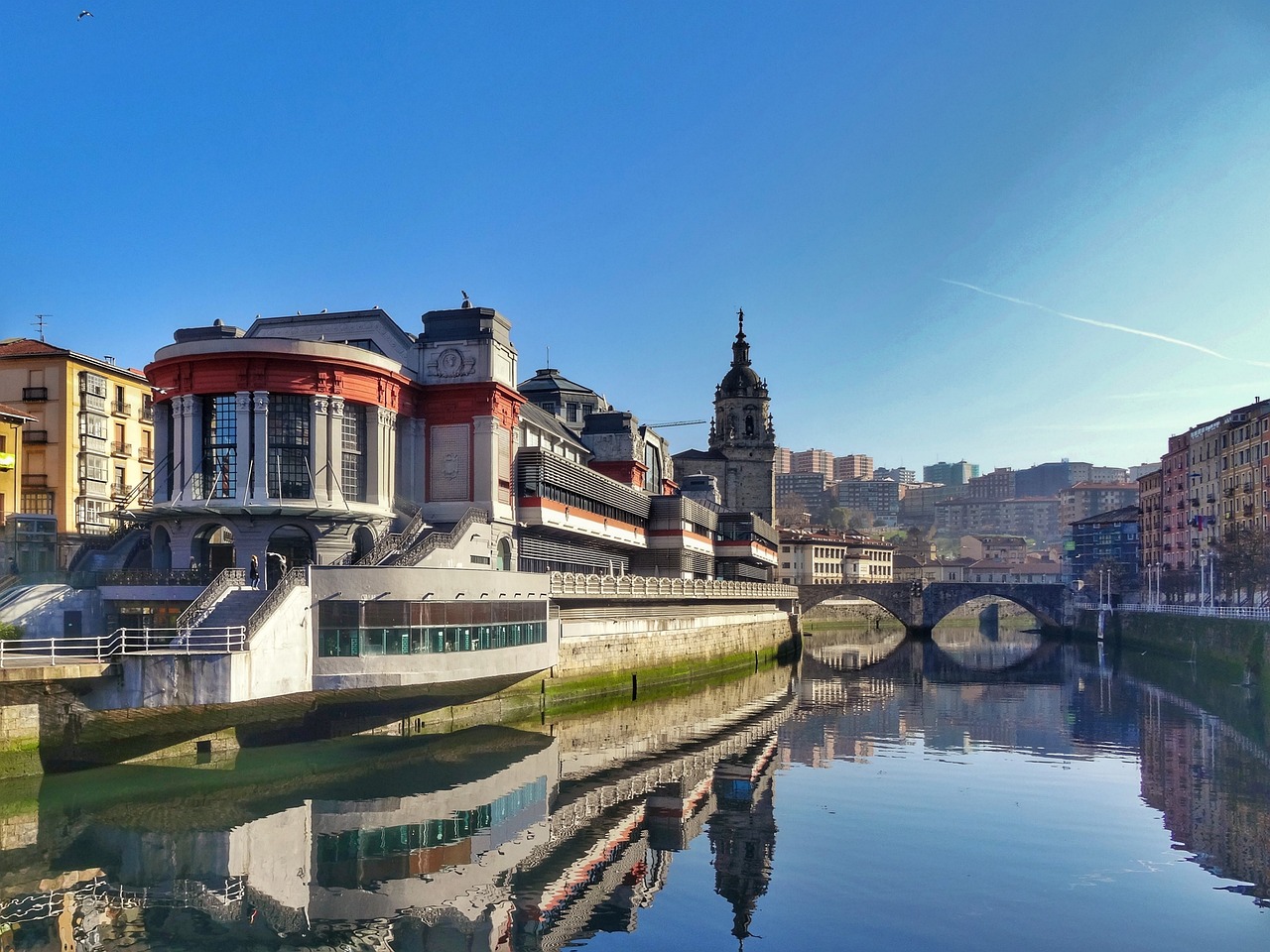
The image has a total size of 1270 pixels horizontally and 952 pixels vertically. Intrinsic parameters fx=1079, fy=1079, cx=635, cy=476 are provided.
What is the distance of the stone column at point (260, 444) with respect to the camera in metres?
46.9

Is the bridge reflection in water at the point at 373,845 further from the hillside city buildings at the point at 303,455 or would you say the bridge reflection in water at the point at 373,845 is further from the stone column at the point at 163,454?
the stone column at the point at 163,454

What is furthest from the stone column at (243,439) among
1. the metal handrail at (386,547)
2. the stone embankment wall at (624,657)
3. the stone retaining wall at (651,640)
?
the stone retaining wall at (651,640)

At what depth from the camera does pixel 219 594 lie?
37.4 meters

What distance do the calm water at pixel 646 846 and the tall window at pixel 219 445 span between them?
14.2m

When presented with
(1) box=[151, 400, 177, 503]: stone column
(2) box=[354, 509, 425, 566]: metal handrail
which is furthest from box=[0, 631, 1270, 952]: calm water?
(1) box=[151, 400, 177, 503]: stone column

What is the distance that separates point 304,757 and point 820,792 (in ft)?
60.0

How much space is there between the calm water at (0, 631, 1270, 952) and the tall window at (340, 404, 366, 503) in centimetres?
1302

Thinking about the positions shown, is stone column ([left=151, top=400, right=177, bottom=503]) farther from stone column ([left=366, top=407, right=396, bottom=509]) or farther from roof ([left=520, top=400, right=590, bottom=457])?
roof ([left=520, top=400, right=590, bottom=457])

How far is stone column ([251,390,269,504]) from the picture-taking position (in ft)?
154

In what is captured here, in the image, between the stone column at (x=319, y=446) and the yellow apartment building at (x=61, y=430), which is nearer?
the stone column at (x=319, y=446)

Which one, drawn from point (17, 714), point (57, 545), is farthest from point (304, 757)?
point (57, 545)

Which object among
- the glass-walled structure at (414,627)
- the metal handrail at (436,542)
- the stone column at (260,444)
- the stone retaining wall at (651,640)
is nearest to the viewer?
the glass-walled structure at (414,627)

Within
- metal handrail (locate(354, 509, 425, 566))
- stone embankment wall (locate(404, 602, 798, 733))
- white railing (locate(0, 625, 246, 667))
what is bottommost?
stone embankment wall (locate(404, 602, 798, 733))

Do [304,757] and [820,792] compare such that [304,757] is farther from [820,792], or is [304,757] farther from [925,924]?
[925,924]
